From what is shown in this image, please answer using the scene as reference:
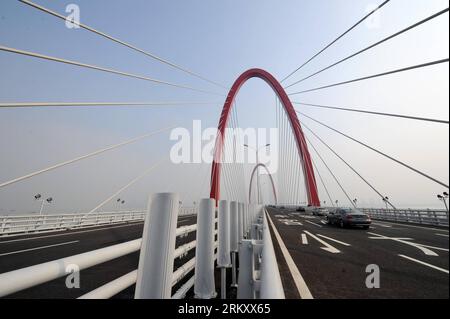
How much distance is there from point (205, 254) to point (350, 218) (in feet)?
46.3

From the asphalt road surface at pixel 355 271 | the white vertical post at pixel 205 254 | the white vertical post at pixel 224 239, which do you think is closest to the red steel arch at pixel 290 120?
the asphalt road surface at pixel 355 271

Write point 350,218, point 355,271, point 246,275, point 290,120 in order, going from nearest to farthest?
point 246,275 < point 355,271 < point 350,218 < point 290,120

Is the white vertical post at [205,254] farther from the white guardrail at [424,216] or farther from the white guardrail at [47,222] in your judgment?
the white guardrail at [47,222]

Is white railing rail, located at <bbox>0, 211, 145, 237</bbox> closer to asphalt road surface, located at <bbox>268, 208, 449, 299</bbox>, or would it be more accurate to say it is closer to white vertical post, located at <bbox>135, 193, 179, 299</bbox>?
asphalt road surface, located at <bbox>268, 208, 449, 299</bbox>

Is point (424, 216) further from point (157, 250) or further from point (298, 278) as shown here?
point (298, 278)

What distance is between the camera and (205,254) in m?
3.37

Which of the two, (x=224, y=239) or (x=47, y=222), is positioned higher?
(x=224, y=239)

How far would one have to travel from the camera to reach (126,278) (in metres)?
2.11

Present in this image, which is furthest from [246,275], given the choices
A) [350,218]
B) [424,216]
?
[350,218]

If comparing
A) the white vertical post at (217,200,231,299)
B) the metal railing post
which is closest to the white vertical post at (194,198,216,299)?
the metal railing post
